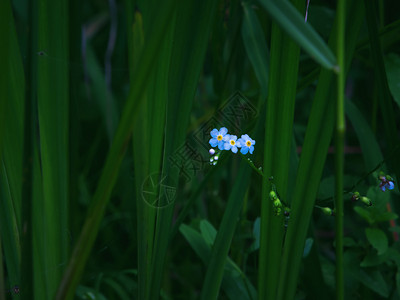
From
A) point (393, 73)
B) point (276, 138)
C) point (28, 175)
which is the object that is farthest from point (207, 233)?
point (393, 73)

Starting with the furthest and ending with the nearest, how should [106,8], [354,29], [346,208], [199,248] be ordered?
[106,8]
[346,208]
[199,248]
[354,29]

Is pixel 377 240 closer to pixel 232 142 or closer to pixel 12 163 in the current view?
pixel 232 142

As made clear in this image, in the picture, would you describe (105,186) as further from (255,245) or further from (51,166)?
(255,245)

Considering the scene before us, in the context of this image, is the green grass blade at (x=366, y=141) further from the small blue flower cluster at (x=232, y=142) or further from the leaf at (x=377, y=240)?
the small blue flower cluster at (x=232, y=142)

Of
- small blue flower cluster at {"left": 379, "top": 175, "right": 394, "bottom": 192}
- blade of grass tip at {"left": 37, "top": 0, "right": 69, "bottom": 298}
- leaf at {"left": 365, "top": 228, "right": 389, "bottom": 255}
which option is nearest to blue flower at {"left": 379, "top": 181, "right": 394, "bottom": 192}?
small blue flower cluster at {"left": 379, "top": 175, "right": 394, "bottom": 192}

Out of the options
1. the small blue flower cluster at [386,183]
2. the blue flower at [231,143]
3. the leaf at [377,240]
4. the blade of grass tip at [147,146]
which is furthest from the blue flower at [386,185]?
the blade of grass tip at [147,146]

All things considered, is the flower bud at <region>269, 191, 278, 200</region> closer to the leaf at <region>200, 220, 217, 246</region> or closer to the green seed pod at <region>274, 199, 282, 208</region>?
the green seed pod at <region>274, 199, 282, 208</region>

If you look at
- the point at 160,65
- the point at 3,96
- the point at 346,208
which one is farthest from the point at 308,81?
the point at 346,208
